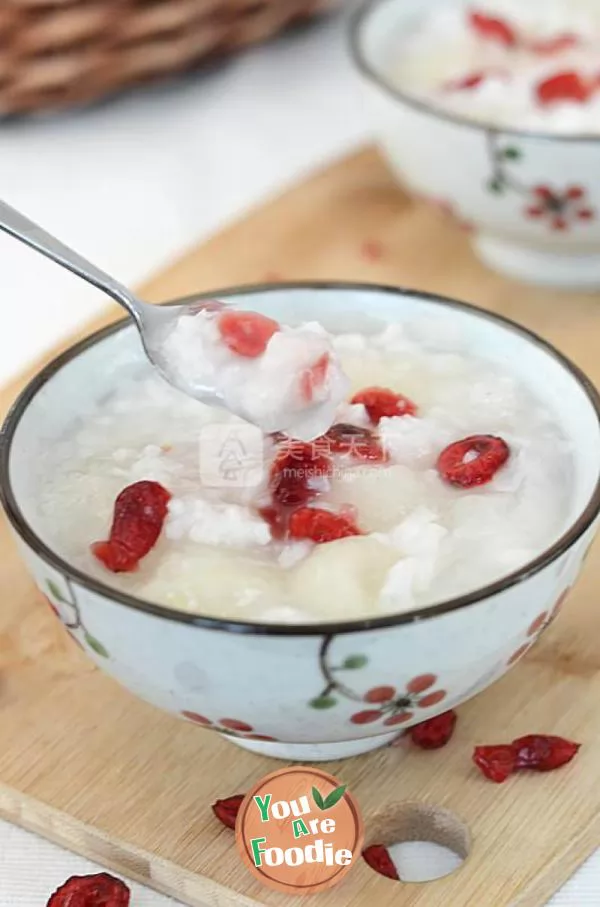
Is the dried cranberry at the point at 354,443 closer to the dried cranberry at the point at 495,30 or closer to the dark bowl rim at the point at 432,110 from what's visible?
the dark bowl rim at the point at 432,110

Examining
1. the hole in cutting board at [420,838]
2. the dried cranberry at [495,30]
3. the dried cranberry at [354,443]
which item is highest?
the dried cranberry at [354,443]

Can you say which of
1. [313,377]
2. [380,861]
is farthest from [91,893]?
[313,377]

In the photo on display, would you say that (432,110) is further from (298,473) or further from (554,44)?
(298,473)

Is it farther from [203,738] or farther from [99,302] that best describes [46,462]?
[99,302]

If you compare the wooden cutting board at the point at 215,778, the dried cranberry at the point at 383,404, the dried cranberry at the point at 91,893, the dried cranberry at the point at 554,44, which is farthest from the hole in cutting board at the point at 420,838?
the dried cranberry at the point at 554,44

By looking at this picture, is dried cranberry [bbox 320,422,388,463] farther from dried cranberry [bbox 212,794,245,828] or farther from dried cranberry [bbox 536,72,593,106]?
dried cranberry [bbox 536,72,593,106]

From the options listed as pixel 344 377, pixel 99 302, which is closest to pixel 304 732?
pixel 344 377
